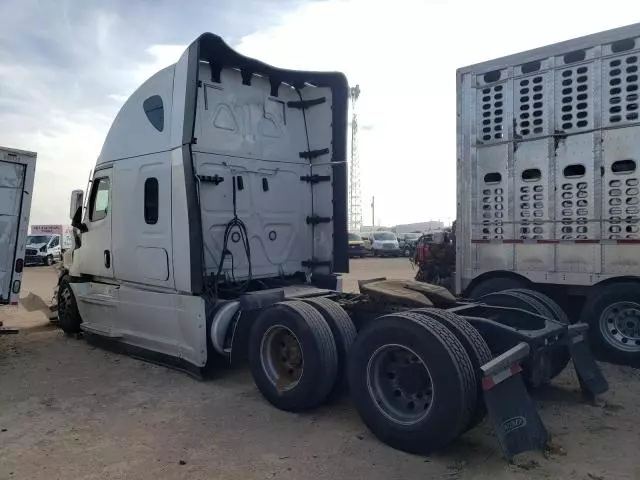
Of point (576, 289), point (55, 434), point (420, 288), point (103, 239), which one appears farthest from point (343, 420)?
point (103, 239)

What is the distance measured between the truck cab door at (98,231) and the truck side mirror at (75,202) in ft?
1.22

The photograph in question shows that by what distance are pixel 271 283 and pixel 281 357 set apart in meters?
1.95

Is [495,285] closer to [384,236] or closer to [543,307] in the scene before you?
[543,307]

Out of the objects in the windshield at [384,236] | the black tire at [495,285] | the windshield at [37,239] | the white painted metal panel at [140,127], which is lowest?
the black tire at [495,285]

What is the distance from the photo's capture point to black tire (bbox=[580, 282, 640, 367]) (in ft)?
20.8

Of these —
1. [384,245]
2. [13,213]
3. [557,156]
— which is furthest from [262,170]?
[384,245]

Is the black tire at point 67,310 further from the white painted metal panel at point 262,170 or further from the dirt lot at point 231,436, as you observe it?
the white painted metal panel at point 262,170

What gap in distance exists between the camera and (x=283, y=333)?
522 cm

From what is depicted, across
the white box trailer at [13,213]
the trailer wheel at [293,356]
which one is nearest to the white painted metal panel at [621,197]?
the trailer wheel at [293,356]

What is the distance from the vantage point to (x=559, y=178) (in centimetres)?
694

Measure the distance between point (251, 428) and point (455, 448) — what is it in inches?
67.8

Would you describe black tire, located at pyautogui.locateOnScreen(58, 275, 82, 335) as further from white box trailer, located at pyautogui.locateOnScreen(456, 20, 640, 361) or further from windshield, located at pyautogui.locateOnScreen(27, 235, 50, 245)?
windshield, located at pyautogui.locateOnScreen(27, 235, 50, 245)

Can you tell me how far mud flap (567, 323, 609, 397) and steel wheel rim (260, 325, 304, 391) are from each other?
2.44 metres

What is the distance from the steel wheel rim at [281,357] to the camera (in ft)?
16.8
